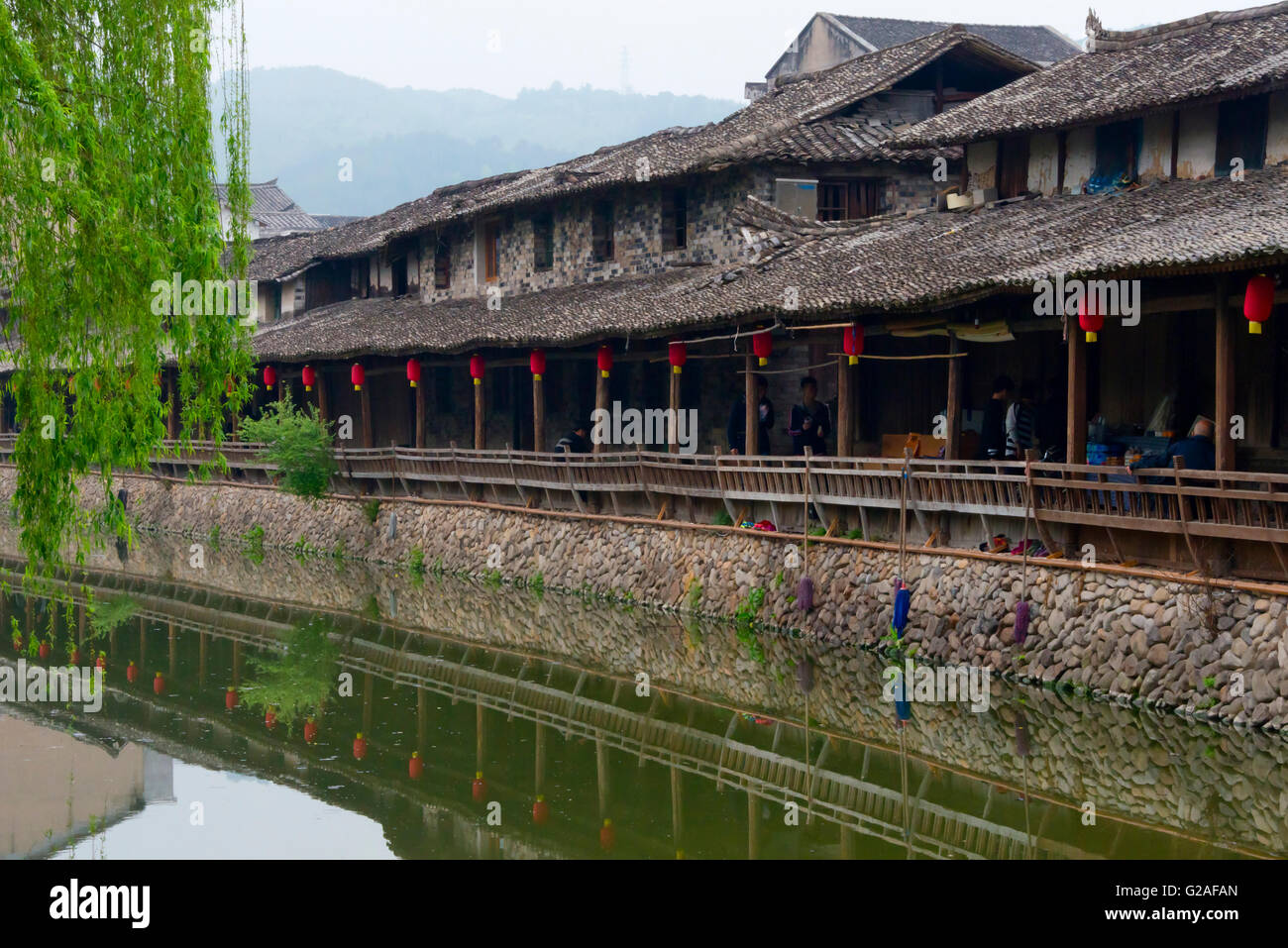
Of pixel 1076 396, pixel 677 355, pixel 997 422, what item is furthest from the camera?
pixel 677 355

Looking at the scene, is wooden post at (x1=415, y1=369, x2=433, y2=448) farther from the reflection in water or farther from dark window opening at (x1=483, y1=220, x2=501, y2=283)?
the reflection in water

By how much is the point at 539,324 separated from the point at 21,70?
16873mm

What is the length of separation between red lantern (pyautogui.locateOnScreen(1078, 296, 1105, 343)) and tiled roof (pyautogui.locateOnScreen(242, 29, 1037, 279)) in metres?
11.4

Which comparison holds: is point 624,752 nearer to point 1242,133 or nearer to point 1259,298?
point 1259,298

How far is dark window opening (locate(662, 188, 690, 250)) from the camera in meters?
29.4

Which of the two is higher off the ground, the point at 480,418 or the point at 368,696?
the point at 480,418

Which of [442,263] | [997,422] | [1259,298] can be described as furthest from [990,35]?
[1259,298]

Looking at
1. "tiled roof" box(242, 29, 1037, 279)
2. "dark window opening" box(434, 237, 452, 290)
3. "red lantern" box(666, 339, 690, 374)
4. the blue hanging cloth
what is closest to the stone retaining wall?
the blue hanging cloth

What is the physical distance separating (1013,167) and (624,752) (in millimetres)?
12230

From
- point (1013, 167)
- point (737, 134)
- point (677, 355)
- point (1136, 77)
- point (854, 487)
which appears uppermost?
point (737, 134)

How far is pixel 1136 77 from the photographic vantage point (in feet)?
69.5

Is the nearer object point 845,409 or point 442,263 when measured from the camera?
point 845,409

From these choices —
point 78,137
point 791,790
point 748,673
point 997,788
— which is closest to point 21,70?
point 78,137

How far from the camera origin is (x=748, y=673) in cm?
1845
